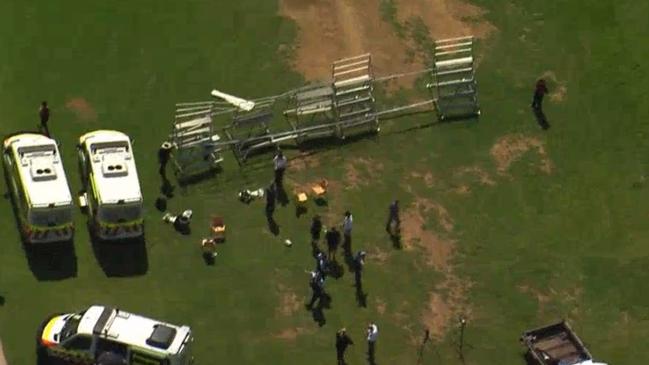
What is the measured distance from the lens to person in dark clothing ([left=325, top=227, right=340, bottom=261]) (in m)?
47.8

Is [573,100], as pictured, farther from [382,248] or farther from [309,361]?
[309,361]

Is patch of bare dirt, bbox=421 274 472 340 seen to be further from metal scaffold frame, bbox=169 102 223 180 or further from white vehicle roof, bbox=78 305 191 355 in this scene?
metal scaffold frame, bbox=169 102 223 180

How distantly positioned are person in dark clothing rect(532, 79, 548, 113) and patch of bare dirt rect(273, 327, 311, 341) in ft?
54.0

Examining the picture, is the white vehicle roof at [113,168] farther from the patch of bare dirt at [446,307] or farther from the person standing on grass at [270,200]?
the patch of bare dirt at [446,307]

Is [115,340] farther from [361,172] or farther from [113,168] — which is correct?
[361,172]

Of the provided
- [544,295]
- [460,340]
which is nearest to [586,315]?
[544,295]

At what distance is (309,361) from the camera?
45062 millimetres

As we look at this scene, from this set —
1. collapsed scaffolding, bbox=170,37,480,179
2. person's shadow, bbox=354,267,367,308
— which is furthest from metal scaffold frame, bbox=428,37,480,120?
person's shadow, bbox=354,267,367,308

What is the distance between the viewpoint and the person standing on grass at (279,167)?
50344 mm

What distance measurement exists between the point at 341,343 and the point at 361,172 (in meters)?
10.1

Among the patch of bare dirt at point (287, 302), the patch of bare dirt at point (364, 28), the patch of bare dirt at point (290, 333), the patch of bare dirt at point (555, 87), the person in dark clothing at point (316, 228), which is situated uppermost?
the patch of bare dirt at point (364, 28)

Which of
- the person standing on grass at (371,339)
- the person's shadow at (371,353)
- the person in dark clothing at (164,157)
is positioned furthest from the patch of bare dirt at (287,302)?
the person in dark clothing at (164,157)

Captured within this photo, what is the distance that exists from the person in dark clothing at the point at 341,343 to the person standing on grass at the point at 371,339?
0.72 meters

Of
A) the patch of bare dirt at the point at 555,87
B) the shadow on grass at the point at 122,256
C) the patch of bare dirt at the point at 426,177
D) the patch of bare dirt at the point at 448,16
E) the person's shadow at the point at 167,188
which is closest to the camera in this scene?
the shadow on grass at the point at 122,256
